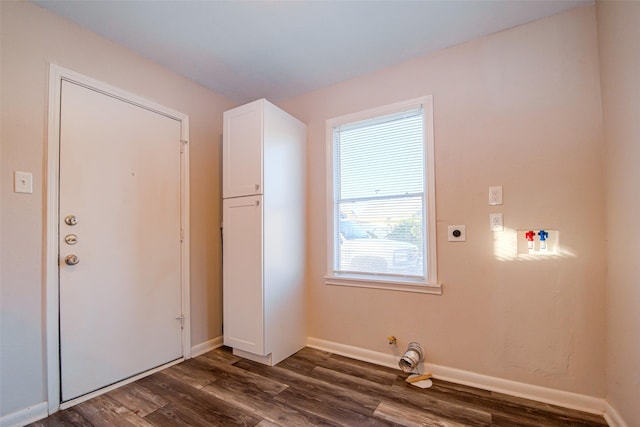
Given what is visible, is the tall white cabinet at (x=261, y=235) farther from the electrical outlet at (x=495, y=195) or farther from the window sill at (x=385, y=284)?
the electrical outlet at (x=495, y=195)

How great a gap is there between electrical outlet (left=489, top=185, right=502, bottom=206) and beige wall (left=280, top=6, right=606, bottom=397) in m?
0.04

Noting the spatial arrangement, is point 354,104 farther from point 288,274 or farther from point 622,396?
point 622,396

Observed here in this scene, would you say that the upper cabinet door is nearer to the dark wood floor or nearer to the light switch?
the light switch

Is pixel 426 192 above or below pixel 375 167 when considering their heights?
below

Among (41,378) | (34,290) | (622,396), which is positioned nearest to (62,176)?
(34,290)

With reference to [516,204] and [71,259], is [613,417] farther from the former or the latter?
[71,259]

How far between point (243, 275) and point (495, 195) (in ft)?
6.94

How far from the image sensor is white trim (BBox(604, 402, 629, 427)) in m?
1.52

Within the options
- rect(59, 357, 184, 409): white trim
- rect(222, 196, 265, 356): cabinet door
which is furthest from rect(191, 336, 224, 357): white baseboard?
rect(222, 196, 265, 356): cabinet door

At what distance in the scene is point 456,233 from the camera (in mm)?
2141

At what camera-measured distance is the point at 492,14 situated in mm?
1897

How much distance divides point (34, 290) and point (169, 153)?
1.33 metres

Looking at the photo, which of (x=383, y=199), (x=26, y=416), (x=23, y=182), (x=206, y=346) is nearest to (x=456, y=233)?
(x=383, y=199)

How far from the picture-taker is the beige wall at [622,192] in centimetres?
139
